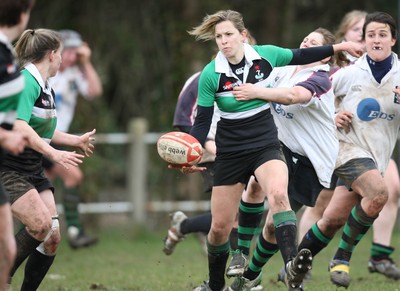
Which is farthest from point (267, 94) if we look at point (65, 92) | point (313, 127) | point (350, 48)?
point (65, 92)

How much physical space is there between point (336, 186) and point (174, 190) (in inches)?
267

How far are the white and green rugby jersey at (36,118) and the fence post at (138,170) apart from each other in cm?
659

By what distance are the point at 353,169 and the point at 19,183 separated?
8.51 ft

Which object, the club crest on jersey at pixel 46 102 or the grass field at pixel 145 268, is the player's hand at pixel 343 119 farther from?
the club crest on jersey at pixel 46 102

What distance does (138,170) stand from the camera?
43.4 ft

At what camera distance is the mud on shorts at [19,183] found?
20.2 ft

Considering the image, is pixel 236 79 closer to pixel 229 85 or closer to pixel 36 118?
pixel 229 85

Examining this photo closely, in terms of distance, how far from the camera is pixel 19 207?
614 centimetres

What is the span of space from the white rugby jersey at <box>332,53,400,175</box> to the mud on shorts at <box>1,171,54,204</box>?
2362mm

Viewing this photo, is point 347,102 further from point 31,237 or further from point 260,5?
point 260,5

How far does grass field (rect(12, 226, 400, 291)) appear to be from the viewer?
25.2 feet

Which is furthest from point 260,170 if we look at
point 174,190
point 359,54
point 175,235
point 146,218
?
point 174,190

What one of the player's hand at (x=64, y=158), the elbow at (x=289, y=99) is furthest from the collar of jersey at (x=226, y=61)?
the player's hand at (x=64, y=158)

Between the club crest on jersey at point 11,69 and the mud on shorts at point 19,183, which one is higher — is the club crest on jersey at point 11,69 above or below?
above
